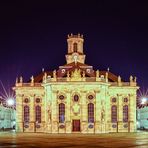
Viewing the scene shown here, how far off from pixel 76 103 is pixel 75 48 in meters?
21.0

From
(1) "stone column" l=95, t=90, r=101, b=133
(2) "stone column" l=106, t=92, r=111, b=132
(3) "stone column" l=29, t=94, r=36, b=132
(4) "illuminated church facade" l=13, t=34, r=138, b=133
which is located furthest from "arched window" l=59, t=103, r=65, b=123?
(2) "stone column" l=106, t=92, r=111, b=132

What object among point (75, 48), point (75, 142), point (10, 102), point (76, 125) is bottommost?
point (75, 142)

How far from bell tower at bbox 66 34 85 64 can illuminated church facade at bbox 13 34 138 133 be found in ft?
21.9

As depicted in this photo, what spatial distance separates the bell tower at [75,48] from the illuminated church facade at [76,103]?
666cm

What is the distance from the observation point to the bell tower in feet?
342

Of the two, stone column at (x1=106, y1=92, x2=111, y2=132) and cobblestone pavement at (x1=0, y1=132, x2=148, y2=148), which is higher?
stone column at (x1=106, y1=92, x2=111, y2=132)

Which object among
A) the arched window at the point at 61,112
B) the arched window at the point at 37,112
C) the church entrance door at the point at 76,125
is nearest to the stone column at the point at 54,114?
the arched window at the point at 61,112

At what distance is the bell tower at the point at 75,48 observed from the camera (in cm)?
10419

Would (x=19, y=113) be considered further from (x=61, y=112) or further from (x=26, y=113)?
(x=61, y=112)

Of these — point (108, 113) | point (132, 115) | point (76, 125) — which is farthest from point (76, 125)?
point (132, 115)

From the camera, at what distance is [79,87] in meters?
87.4

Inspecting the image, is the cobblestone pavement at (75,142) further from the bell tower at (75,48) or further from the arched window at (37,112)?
the bell tower at (75,48)

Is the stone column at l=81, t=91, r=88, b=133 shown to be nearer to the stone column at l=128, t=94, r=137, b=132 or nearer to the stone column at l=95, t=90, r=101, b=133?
the stone column at l=95, t=90, r=101, b=133

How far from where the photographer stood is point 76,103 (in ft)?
287
